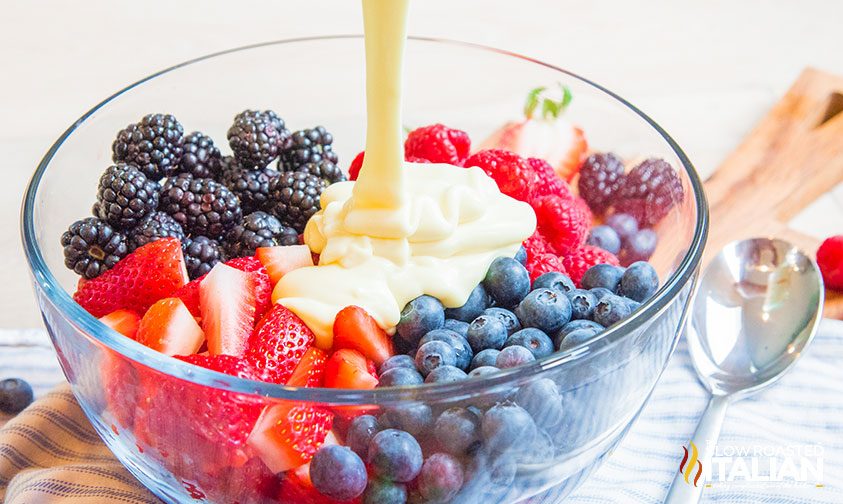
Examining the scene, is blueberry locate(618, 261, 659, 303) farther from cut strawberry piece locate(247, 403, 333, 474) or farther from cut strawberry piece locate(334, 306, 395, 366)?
cut strawberry piece locate(247, 403, 333, 474)

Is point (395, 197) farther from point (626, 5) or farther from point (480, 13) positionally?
point (626, 5)

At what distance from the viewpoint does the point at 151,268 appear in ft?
3.69

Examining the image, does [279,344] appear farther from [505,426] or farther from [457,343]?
[505,426]

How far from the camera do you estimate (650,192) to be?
4.40 ft

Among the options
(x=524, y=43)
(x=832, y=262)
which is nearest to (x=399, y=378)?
(x=832, y=262)

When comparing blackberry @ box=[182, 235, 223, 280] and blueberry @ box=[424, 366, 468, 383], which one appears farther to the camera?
blackberry @ box=[182, 235, 223, 280]

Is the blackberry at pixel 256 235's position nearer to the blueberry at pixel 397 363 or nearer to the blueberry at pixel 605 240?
the blueberry at pixel 397 363

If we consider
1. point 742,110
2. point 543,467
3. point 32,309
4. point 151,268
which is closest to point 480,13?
point 742,110

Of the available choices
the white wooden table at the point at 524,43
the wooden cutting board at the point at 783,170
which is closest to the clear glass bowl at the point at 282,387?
the wooden cutting board at the point at 783,170

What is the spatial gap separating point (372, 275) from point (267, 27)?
5.27 feet

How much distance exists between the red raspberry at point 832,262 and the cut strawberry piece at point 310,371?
0.95 m

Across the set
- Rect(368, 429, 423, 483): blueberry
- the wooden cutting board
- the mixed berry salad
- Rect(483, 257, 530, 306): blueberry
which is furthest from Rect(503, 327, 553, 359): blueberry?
the wooden cutting board

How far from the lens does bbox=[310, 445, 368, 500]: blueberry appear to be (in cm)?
83

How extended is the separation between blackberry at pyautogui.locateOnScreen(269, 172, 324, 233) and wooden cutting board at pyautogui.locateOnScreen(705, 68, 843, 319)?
0.71m
